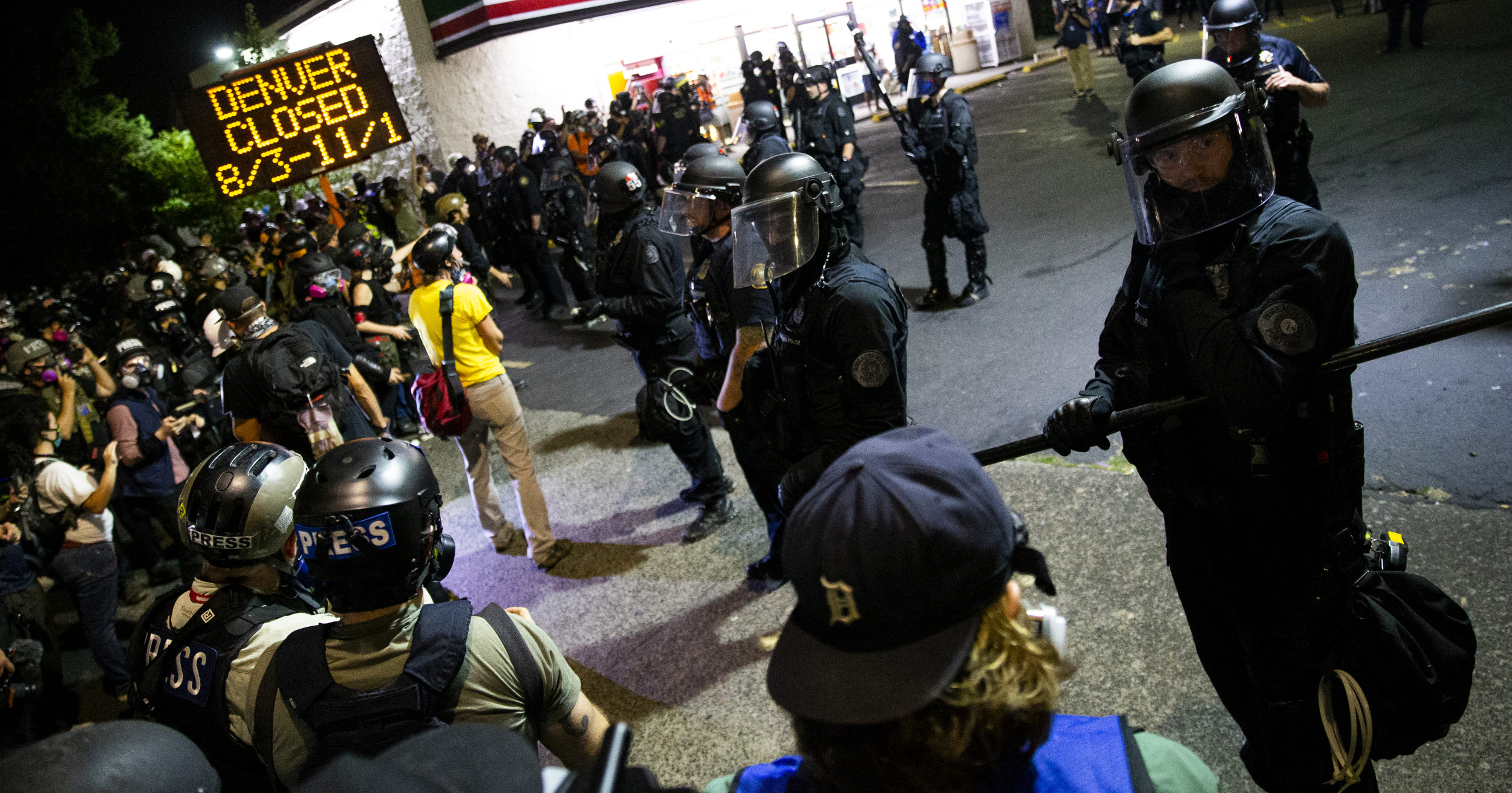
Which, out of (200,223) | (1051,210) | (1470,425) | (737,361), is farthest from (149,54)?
(1470,425)

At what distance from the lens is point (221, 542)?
2.62 meters

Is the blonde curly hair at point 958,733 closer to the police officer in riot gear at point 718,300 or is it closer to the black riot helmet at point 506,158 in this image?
the police officer in riot gear at point 718,300

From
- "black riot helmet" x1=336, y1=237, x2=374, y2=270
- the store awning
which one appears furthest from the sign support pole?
the store awning

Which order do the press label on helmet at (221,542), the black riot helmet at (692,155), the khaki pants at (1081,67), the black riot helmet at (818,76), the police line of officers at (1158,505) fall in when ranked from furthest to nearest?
the khaki pants at (1081,67) < the black riot helmet at (818,76) < the black riot helmet at (692,155) < the press label on helmet at (221,542) < the police line of officers at (1158,505)

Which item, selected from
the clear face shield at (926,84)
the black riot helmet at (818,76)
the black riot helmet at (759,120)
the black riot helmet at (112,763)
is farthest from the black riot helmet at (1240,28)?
the black riot helmet at (818,76)

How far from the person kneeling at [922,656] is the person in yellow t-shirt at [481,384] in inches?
177

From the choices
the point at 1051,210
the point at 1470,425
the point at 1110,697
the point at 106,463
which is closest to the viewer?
the point at 1110,697

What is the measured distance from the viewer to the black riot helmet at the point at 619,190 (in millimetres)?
5879

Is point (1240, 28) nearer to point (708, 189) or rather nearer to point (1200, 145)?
point (708, 189)

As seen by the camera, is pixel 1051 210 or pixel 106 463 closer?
pixel 106 463

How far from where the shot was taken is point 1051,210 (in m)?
10.4

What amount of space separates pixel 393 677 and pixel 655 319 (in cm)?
374

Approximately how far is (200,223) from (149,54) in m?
13.9

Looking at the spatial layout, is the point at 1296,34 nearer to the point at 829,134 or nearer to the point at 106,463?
the point at 829,134
